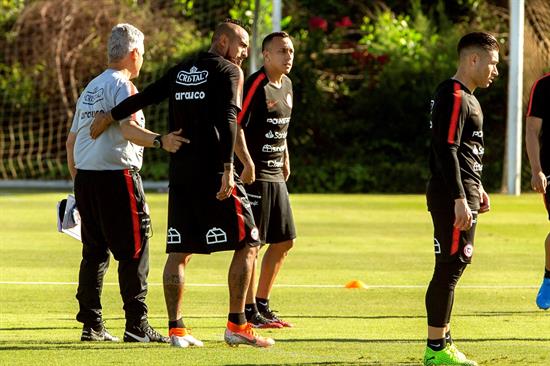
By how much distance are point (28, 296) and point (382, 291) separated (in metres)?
3.22

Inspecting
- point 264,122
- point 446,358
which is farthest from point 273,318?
point 446,358

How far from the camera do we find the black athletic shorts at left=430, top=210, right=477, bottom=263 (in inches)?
305

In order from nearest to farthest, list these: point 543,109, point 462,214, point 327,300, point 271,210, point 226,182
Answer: point 462,214, point 226,182, point 271,210, point 543,109, point 327,300

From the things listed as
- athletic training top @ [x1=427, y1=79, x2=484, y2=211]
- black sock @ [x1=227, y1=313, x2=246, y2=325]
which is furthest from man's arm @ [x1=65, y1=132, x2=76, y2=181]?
athletic training top @ [x1=427, y1=79, x2=484, y2=211]

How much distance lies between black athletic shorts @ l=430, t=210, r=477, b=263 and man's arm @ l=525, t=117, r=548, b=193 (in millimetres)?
2639

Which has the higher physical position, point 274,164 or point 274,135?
point 274,135

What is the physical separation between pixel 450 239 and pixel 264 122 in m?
2.45

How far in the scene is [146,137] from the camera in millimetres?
8391

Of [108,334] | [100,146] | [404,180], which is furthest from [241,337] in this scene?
[404,180]

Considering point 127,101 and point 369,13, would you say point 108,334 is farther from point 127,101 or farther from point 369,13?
point 369,13

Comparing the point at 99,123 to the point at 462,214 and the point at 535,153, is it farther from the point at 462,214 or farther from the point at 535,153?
the point at 535,153

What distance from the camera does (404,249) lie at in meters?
16.1

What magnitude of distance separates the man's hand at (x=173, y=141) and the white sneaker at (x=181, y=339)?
1184 millimetres

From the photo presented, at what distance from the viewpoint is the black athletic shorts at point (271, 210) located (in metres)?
9.79
